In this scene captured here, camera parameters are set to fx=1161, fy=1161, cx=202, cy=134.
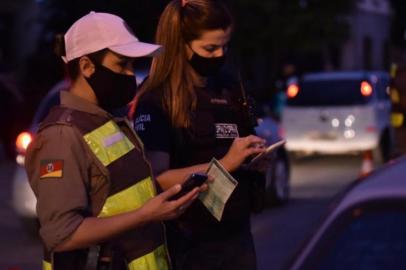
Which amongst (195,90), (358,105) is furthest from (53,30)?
(195,90)

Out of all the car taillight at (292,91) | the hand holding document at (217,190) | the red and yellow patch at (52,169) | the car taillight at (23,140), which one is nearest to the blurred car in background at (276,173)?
the car taillight at (23,140)

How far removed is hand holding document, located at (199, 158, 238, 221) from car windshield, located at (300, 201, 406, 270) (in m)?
0.71

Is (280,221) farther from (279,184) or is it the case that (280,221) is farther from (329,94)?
(329,94)

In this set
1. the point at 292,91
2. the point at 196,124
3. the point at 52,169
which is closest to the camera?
the point at 52,169

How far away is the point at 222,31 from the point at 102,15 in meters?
0.65

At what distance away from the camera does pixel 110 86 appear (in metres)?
3.91

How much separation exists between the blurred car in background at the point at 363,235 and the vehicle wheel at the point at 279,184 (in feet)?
33.1

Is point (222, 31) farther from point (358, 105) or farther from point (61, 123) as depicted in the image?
point (358, 105)

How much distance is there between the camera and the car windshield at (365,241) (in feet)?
11.1

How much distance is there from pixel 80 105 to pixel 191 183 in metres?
0.46

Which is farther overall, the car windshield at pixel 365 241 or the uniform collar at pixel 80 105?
the uniform collar at pixel 80 105

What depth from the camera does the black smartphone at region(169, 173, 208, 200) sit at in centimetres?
380

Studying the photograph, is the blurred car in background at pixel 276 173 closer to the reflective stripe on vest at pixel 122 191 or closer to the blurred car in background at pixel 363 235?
the reflective stripe on vest at pixel 122 191

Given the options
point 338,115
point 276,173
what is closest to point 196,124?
point 276,173
